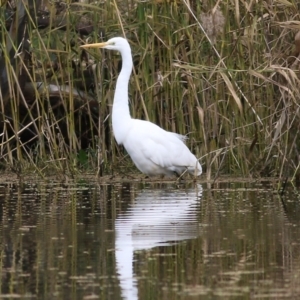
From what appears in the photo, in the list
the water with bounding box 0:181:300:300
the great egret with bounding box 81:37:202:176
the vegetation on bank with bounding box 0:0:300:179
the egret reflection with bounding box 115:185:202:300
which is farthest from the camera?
the great egret with bounding box 81:37:202:176

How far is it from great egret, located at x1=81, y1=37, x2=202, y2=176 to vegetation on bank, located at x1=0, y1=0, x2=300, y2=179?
13cm

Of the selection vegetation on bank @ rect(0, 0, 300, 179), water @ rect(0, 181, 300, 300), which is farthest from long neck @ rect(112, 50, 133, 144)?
water @ rect(0, 181, 300, 300)

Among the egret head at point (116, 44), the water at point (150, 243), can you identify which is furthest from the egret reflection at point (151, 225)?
the egret head at point (116, 44)

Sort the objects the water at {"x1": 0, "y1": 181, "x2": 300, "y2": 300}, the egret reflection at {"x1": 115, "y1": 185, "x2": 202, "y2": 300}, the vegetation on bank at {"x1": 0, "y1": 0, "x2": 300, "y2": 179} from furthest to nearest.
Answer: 1. the vegetation on bank at {"x1": 0, "y1": 0, "x2": 300, "y2": 179}
2. the egret reflection at {"x1": 115, "y1": 185, "x2": 202, "y2": 300}
3. the water at {"x1": 0, "y1": 181, "x2": 300, "y2": 300}

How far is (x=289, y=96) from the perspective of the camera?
6707 mm

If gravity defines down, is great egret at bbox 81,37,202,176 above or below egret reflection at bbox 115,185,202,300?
above

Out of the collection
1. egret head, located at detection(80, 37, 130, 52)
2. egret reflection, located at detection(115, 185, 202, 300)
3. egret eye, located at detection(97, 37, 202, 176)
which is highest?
egret head, located at detection(80, 37, 130, 52)

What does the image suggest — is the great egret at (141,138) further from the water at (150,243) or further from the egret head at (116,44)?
the water at (150,243)

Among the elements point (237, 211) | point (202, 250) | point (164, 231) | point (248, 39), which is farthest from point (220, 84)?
point (202, 250)

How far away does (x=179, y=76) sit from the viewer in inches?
315

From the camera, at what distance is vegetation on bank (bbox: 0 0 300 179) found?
727 centimetres

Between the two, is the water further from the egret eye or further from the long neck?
the long neck

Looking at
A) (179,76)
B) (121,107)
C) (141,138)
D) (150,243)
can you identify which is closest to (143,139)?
(141,138)

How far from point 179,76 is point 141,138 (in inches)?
Result: 23.0
